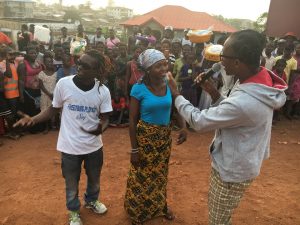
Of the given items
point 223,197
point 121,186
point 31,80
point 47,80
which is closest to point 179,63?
point 47,80

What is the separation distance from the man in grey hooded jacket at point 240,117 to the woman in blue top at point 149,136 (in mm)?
605

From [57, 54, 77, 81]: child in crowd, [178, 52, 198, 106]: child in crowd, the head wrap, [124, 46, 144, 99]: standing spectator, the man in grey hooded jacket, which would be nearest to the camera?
the man in grey hooded jacket

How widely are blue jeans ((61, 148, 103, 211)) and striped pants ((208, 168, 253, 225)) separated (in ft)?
4.22

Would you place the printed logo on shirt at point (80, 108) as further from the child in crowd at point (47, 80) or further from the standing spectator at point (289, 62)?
the standing spectator at point (289, 62)

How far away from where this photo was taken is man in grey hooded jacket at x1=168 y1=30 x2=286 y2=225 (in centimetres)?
190

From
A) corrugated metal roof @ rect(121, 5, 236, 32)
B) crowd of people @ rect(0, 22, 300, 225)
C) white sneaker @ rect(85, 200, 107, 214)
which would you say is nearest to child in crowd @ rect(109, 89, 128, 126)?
crowd of people @ rect(0, 22, 300, 225)

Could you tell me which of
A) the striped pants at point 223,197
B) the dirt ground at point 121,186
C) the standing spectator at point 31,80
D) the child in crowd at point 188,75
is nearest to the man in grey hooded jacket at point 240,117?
the striped pants at point 223,197

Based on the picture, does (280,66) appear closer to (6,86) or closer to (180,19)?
(6,86)

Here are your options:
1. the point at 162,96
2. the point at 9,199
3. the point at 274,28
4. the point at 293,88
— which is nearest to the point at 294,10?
the point at 274,28

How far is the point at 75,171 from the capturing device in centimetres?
301

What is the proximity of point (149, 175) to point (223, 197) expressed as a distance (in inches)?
38.9

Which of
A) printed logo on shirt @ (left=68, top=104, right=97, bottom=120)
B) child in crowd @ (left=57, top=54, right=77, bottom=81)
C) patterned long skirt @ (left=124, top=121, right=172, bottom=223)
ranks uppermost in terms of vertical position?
printed logo on shirt @ (left=68, top=104, right=97, bottom=120)

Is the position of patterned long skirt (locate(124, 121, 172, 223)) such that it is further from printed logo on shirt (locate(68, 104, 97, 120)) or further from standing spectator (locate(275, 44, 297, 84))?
standing spectator (locate(275, 44, 297, 84))

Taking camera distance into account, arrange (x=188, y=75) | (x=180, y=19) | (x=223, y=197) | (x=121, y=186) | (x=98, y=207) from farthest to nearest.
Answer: (x=180, y=19) → (x=188, y=75) → (x=121, y=186) → (x=98, y=207) → (x=223, y=197)
